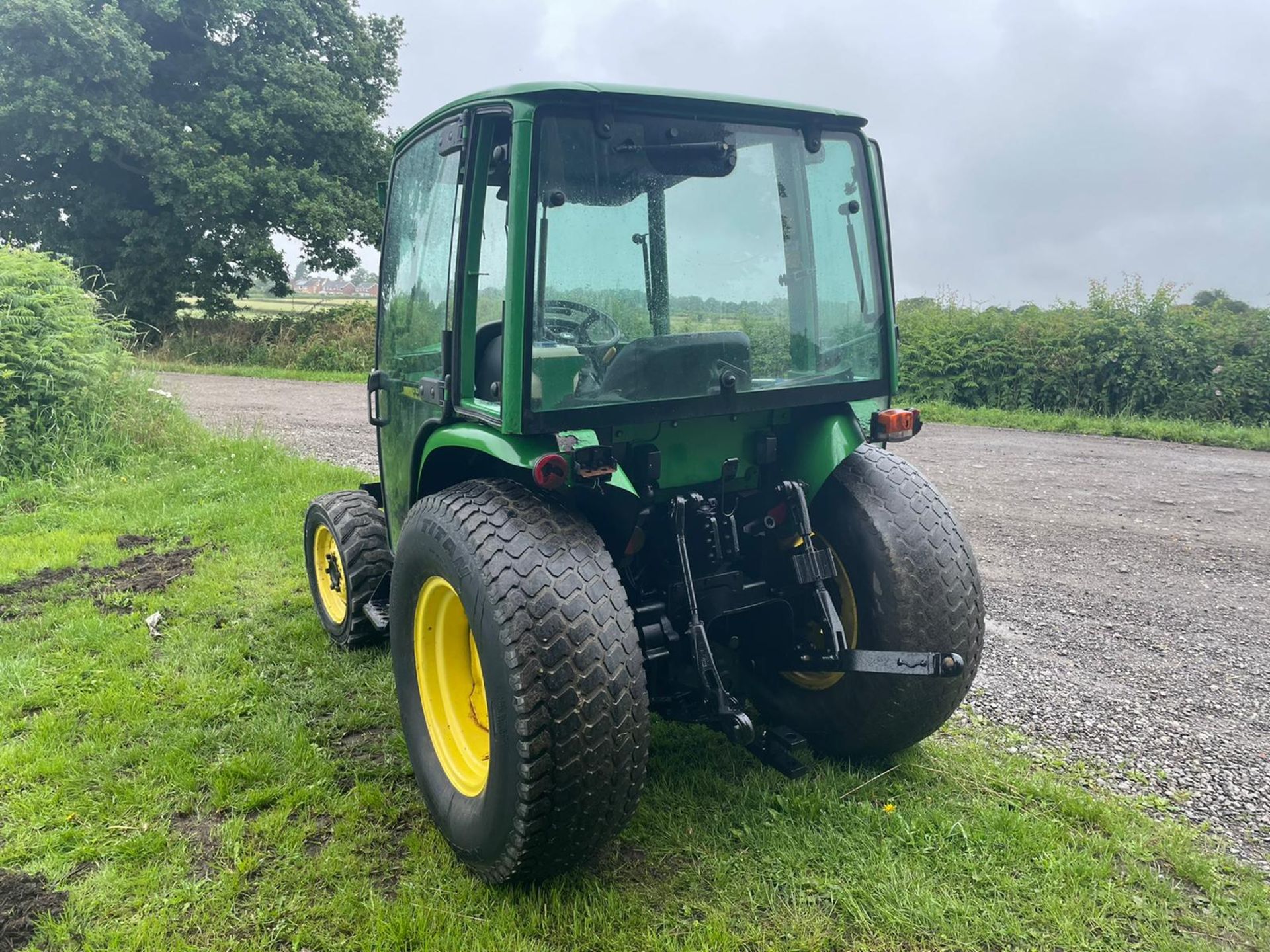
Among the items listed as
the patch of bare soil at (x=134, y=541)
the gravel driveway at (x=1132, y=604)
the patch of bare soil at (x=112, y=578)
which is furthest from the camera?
the patch of bare soil at (x=134, y=541)

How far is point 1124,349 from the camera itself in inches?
450

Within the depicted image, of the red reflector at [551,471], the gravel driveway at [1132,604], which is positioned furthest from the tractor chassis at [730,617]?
the gravel driveway at [1132,604]

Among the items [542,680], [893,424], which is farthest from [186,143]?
[542,680]

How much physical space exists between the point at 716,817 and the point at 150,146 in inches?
784

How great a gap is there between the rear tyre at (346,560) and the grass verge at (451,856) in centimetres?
20

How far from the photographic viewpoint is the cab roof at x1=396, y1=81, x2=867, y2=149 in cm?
235

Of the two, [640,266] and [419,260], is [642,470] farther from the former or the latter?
[419,260]

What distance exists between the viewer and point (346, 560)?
3.90 meters

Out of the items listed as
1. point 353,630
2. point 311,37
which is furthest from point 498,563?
point 311,37

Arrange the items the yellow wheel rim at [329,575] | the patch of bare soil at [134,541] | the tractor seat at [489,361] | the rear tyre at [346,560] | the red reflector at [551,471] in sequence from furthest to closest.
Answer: the patch of bare soil at [134,541] → the yellow wheel rim at [329,575] → the rear tyre at [346,560] → the tractor seat at [489,361] → the red reflector at [551,471]

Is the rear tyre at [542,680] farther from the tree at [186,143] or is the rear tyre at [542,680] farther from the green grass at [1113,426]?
the tree at [186,143]

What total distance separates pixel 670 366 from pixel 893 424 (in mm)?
828

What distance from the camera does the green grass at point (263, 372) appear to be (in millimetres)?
16188

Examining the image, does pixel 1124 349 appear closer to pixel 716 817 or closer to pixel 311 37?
pixel 716 817
